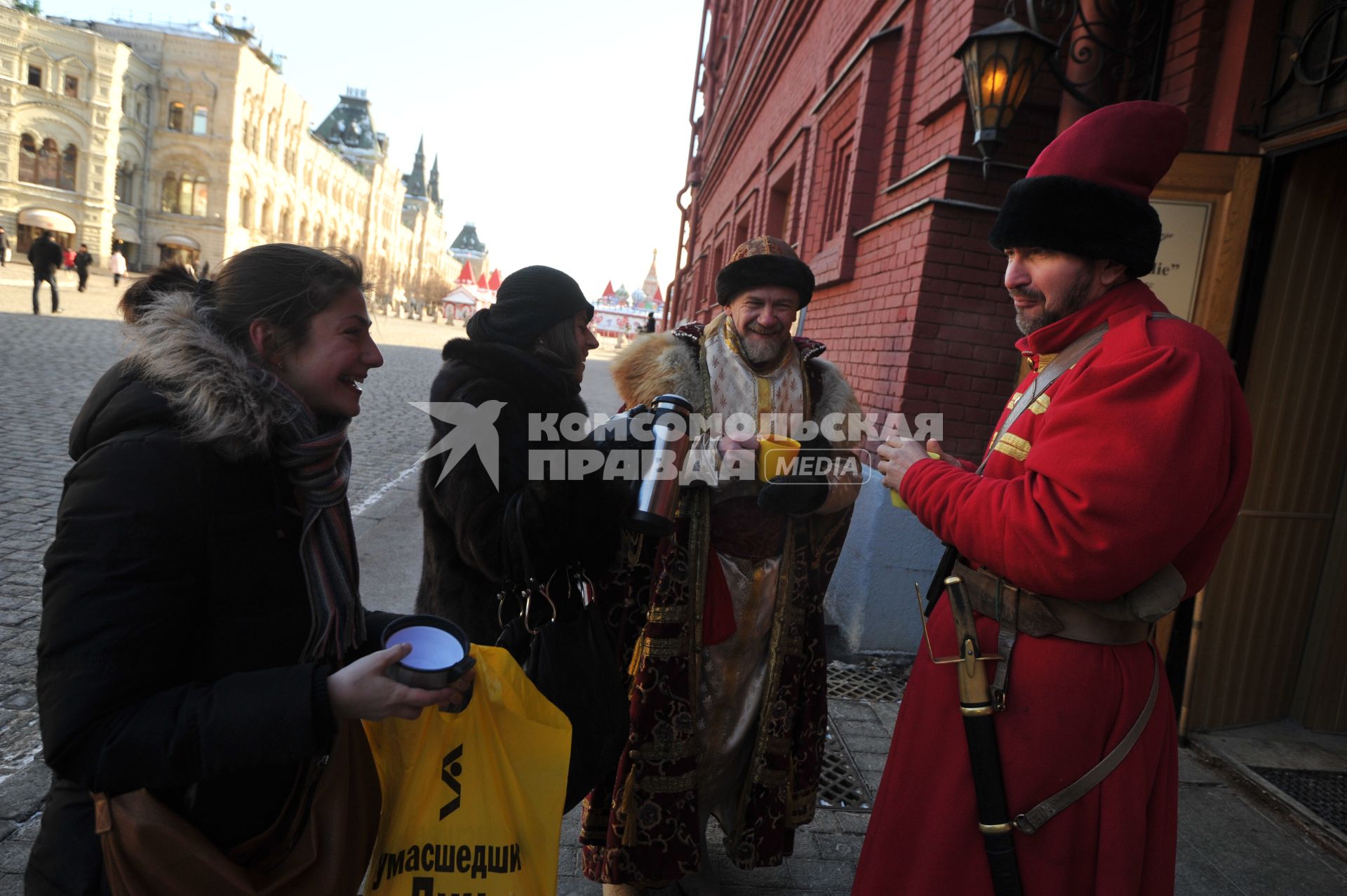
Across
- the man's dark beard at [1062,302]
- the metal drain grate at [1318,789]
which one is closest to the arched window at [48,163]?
the man's dark beard at [1062,302]

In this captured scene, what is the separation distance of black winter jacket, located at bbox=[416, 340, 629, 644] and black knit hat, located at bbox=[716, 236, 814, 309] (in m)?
0.84

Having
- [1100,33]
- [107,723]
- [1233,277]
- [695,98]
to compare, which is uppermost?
[695,98]

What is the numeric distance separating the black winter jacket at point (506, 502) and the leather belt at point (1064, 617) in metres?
0.91

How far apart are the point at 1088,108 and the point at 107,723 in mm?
4312

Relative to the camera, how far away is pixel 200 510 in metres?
1.30

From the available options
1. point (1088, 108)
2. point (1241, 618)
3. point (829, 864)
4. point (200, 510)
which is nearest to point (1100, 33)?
point (1088, 108)

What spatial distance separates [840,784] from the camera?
326 cm

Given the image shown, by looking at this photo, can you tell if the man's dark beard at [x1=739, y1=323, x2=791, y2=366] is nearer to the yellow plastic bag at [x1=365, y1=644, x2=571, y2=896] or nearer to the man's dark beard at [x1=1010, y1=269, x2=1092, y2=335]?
the man's dark beard at [x1=1010, y1=269, x2=1092, y2=335]

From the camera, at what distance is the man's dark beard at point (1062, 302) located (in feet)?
5.35

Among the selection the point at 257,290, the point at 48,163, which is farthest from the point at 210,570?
the point at 48,163

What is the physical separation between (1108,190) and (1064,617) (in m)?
0.85

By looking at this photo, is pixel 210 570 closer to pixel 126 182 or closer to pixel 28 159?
pixel 28 159

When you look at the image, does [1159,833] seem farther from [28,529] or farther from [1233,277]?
[28,529]

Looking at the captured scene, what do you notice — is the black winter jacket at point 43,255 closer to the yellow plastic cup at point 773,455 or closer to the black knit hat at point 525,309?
the black knit hat at point 525,309
